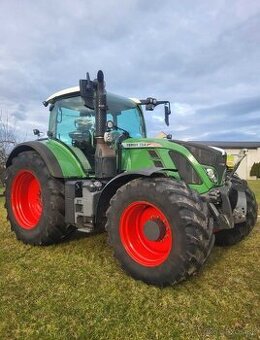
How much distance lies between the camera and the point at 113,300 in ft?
12.6

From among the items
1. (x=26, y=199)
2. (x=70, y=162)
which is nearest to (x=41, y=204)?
(x=26, y=199)

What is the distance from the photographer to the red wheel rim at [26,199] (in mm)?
6156

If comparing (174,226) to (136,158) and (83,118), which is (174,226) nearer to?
(136,158)

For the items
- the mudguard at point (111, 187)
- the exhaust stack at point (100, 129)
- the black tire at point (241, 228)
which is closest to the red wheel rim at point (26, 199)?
the exhaust stack at point (100, 129)

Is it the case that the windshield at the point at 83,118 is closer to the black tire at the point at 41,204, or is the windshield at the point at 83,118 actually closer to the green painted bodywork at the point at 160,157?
the black tire at the point at 41,204

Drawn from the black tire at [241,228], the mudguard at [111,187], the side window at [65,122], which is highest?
the side window at [65,122]

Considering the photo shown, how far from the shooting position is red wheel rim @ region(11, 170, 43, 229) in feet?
20.2

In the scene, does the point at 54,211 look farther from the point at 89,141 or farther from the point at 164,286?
the point at 164,286

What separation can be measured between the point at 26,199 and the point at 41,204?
0.68 metres

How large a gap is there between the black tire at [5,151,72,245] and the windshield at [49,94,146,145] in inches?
24.8

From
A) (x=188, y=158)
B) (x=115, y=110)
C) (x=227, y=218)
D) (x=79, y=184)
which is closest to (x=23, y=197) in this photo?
(x=79, y=184)

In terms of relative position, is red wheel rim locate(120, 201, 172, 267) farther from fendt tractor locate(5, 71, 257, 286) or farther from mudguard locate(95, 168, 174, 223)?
mudguard locate(95, 168, 174, 223)

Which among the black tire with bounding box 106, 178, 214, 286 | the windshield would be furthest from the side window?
the black tire with bounding box 106, 178, 214, 286

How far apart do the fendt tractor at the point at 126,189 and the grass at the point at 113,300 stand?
322mm
